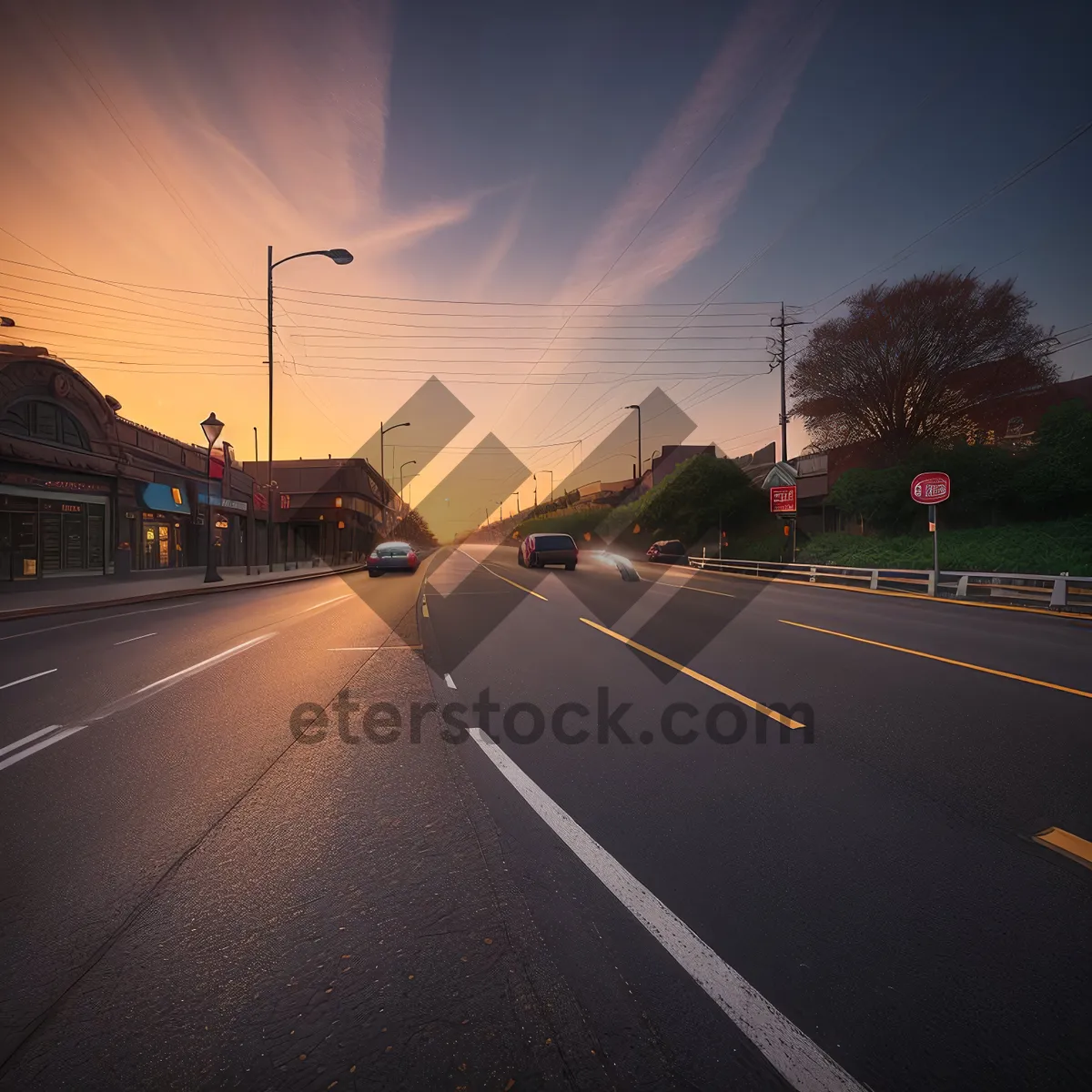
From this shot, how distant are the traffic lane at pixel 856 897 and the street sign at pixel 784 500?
26.4 m

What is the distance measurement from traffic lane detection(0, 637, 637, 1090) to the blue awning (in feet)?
98.6

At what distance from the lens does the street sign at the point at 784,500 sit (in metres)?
29.3

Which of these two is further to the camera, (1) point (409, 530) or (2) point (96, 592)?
(1) point (409, 530)

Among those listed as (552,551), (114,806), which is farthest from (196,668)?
(552,551)

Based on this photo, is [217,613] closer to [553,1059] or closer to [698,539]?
[553,1059]

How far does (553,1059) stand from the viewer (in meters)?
1.92

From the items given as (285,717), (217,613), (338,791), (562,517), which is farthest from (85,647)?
(562,517)

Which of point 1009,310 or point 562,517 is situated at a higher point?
point 1009,310

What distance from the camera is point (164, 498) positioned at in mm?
29984

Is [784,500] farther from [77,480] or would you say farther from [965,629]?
[77,480]

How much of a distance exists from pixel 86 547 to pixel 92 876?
90.3 ft

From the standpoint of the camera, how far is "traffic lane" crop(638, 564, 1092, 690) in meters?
8.20

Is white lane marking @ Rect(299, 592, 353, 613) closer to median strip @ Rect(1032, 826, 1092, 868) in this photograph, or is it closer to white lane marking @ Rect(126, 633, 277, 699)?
white lane marking @ Rect(126, 633, 277, 699)

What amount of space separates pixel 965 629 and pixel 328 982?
12.7 metres
